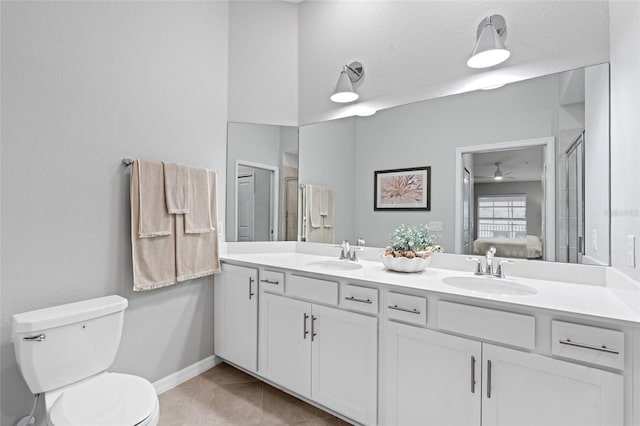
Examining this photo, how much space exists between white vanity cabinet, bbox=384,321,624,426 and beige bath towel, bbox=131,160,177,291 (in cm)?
147

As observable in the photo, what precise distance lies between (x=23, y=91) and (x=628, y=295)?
2.83 m

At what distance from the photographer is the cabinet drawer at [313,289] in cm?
185

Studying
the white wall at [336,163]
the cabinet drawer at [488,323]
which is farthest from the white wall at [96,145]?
the cabinet drawer at [488,323]

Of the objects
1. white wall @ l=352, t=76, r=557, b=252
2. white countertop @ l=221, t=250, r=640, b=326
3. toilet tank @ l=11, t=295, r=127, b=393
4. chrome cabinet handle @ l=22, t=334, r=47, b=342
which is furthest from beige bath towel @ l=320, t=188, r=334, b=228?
chrome cabinet handle @ l=22, t=334, r=47, b=342

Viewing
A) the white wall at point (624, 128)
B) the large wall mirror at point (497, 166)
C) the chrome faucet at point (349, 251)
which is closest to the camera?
the white wall at point (624, 128)

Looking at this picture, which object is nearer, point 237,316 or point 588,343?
point 588,343

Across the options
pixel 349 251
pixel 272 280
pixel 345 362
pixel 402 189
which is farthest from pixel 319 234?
pixel 345 362

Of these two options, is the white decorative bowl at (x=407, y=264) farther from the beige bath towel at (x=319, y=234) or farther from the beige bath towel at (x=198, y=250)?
the beige bath towel at (x=198, y=250)

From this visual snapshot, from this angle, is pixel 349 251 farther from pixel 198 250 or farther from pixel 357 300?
pixel 198 250

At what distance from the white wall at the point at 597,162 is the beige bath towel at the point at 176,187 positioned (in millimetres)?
2339

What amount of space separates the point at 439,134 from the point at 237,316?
6.13 ft

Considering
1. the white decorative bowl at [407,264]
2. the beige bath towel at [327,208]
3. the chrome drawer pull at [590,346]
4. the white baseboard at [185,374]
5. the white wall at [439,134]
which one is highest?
the white wall at [439,134]

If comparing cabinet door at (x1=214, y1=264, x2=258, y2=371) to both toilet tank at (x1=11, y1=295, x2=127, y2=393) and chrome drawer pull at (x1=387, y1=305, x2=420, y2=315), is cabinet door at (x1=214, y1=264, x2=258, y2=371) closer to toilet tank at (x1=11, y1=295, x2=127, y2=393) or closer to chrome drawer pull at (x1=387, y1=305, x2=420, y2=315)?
toilet tank at (x1=11, y1=295, x2=127, y2=393)

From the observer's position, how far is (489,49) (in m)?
1.80
